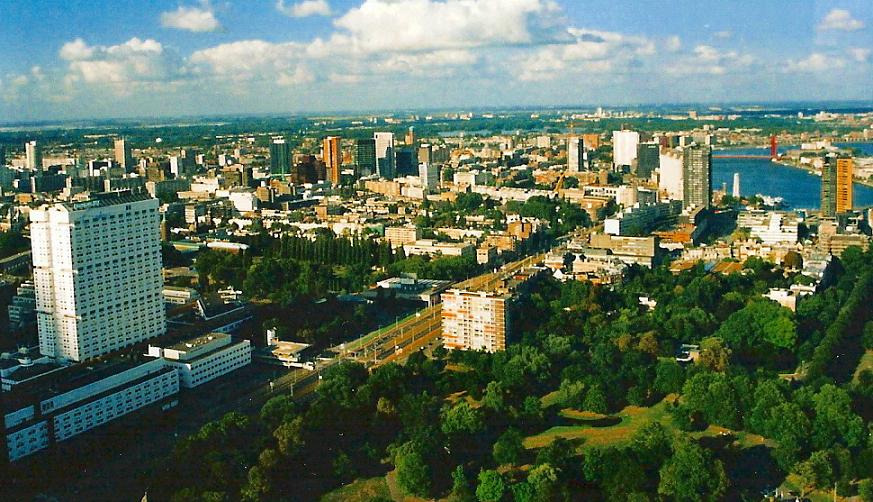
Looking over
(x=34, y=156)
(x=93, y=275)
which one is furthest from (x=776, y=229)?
(x=34, y=156)

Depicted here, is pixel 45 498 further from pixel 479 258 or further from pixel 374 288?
pixel 479 258

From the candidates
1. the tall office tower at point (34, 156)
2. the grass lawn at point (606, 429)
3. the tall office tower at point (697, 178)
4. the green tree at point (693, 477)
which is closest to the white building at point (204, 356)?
the grass lawn at point (606, 429)

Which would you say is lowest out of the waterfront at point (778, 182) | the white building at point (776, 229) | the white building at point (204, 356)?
the white building at point (204, 356)

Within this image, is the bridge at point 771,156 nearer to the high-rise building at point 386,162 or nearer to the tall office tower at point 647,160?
the tall office tower at point 647,160

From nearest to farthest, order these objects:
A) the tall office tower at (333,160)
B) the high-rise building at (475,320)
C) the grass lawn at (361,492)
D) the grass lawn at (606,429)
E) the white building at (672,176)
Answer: the grass lawn at (361,492) < the grass lawn at (606,429) < the high-rise building at (475,320) < the white building at (672,176) < the tall office tower at (333,160)

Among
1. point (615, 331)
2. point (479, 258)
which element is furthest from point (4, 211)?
point (615, 331)
